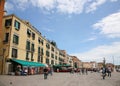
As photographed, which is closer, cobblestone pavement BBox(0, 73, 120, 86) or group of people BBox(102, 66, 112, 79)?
cobblestone pavement BBox(0, 73, 120, 86)

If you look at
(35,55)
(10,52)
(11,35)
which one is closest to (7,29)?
(11,35)

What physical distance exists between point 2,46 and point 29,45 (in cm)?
968

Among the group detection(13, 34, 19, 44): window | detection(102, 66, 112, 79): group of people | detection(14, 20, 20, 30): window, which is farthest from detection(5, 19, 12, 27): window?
detection(102, 66, 112, 79): group of people

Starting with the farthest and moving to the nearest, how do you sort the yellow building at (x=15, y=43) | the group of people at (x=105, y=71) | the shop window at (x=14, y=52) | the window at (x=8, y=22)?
1. the shop window at (x=14, y=52)
2. the window at (x=8, y=22)
3. the yellow building at (x=15, y=43)
4. the group of people at (x=105, y=71)

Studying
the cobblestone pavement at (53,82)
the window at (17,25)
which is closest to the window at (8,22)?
the window at (17,25)

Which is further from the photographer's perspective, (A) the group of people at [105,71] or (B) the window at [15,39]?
(B) the window at [15,39]

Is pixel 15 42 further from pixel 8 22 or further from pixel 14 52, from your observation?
pixel 8 22

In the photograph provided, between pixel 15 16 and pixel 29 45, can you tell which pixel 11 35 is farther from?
pixel 29 45

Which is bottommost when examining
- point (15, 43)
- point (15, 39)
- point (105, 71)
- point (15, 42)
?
point (105, 71)

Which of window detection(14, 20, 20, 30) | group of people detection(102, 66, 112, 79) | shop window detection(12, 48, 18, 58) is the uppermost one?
window detection(14, 20, 20, 30)

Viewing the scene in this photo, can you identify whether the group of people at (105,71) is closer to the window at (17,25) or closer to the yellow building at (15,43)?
the yellow building at (15,43)

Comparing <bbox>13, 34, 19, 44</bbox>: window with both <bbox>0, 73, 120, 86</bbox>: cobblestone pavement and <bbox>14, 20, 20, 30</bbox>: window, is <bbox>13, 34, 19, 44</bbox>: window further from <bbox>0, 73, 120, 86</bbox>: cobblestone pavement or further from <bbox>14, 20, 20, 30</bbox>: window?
<bbox>0, 73, 120, 86</bbox>: cobblestone pavement

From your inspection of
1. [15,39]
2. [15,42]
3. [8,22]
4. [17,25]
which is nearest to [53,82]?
[15,42]

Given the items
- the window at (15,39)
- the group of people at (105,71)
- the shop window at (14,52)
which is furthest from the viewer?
the window at (15,39)
